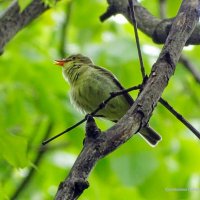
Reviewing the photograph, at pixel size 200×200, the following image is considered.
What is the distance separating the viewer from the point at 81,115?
15.9ft

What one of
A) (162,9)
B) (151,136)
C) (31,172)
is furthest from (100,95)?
(31,172)

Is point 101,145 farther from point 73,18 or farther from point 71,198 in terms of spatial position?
point 73,18

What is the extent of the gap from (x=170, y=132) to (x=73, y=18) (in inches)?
64.2

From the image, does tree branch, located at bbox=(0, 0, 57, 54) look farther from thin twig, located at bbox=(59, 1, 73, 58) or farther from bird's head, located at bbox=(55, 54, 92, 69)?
thin twig, located at bbox=(59, 1, 73, 58)

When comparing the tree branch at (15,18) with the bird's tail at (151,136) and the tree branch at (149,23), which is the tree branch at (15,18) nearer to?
the tree branch at (149,23)

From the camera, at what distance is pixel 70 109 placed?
493cm

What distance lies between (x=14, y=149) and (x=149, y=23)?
1022 millimetres

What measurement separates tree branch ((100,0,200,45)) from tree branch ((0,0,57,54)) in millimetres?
600

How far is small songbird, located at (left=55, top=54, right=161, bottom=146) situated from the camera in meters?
4.39

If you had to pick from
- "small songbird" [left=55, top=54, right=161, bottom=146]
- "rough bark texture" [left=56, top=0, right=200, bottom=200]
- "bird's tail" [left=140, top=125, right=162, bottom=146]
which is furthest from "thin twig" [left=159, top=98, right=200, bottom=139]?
"bird's tail" [left=140, top=125, right=162, bottom=146]

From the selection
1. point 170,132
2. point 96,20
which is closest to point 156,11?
point 96,20

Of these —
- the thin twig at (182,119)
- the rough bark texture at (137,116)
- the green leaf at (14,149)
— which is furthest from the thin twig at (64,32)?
the thin twig at (182,119)

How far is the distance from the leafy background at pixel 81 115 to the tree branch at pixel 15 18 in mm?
125

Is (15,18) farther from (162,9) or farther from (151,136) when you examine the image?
(162,9)
